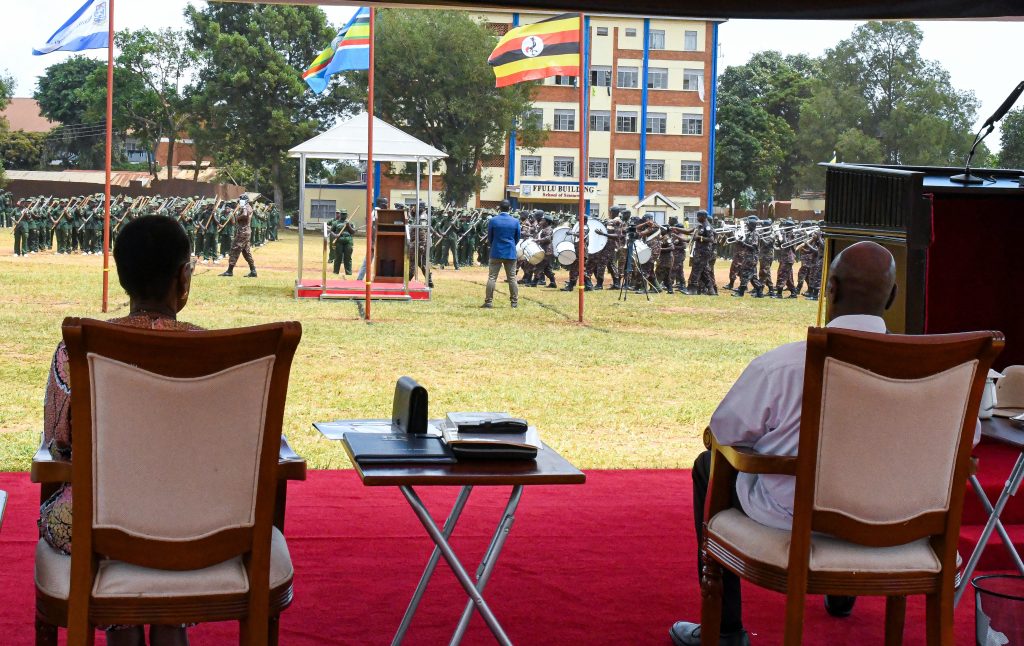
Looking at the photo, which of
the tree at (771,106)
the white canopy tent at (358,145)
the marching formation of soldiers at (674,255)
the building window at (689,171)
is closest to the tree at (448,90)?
the building window at (689,171)

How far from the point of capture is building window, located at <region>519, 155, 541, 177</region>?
125 feet

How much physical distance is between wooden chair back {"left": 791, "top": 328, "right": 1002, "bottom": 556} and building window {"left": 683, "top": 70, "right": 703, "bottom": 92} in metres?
34.0

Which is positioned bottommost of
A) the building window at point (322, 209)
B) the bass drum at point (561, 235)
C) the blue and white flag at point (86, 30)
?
the bass drum at point (561, 235)

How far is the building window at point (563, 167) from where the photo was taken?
125 ft

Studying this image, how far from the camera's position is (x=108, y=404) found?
6.59ft

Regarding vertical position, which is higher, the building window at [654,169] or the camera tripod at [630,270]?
the building window at [654,169]

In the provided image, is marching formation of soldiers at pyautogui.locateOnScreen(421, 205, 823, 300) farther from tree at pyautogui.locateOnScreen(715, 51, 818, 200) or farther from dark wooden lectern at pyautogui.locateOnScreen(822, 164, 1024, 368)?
tree at pyautogui.locateOnScreen(715, 51, 818, 200)

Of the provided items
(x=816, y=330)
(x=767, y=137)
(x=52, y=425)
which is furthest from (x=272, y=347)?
(x=767, y=137)

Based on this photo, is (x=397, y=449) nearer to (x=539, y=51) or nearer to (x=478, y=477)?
(x=478, y=477)

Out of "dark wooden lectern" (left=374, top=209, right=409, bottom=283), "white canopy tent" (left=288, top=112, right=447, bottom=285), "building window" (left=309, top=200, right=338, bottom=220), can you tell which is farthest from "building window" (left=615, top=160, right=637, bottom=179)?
"white canopy tent" (left=288, top=112, right=447, bottom=285)

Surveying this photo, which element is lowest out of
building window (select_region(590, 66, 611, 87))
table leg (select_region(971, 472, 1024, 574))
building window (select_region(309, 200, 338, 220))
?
table leg (select_region(971, 472, 1024, 574))

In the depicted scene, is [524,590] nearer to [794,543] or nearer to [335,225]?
[794,543]

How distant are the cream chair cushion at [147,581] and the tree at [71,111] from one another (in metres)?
36.8

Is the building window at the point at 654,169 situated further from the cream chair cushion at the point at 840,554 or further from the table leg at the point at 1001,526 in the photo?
the cream chair cushion at the point at 840,554
